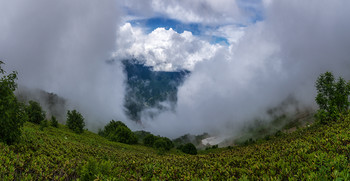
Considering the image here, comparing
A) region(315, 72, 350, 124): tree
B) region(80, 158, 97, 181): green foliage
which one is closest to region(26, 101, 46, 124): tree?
region(80, 158, 97, 181): green foliage

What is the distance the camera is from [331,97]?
54.4m

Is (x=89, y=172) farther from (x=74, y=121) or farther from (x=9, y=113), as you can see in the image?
(x=74, y=121)

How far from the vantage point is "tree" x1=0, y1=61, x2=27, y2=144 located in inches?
791

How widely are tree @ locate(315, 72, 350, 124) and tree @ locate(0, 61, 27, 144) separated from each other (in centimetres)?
6197

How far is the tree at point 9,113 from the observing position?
2009 centimetres

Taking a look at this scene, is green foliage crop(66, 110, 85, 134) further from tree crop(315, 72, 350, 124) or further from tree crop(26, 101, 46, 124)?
tree crop(315, 72, 350, 124)

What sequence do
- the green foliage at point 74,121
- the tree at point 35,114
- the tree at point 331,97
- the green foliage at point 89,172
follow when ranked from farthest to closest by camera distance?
the green foliage at point 74,121 → the tree at point 35,114 → the tree at point 331,97 → the green foliage at point 89,172

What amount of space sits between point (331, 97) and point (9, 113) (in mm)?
69284

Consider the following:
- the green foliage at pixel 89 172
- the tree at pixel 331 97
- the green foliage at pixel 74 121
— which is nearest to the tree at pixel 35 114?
the green foliage at pixel 74 121

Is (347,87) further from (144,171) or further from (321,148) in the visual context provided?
(144,171)

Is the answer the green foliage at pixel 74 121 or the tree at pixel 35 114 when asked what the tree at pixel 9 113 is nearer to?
the tree at pixel 35 114

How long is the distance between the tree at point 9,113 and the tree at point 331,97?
203 feet

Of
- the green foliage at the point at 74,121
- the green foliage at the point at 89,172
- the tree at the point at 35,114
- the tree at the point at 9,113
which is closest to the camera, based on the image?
the green foliage at the point at 89,172

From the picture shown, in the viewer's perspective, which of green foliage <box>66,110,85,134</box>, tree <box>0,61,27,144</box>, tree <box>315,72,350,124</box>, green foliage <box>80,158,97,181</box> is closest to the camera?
green foliage <box>80,158,97,181</box>
